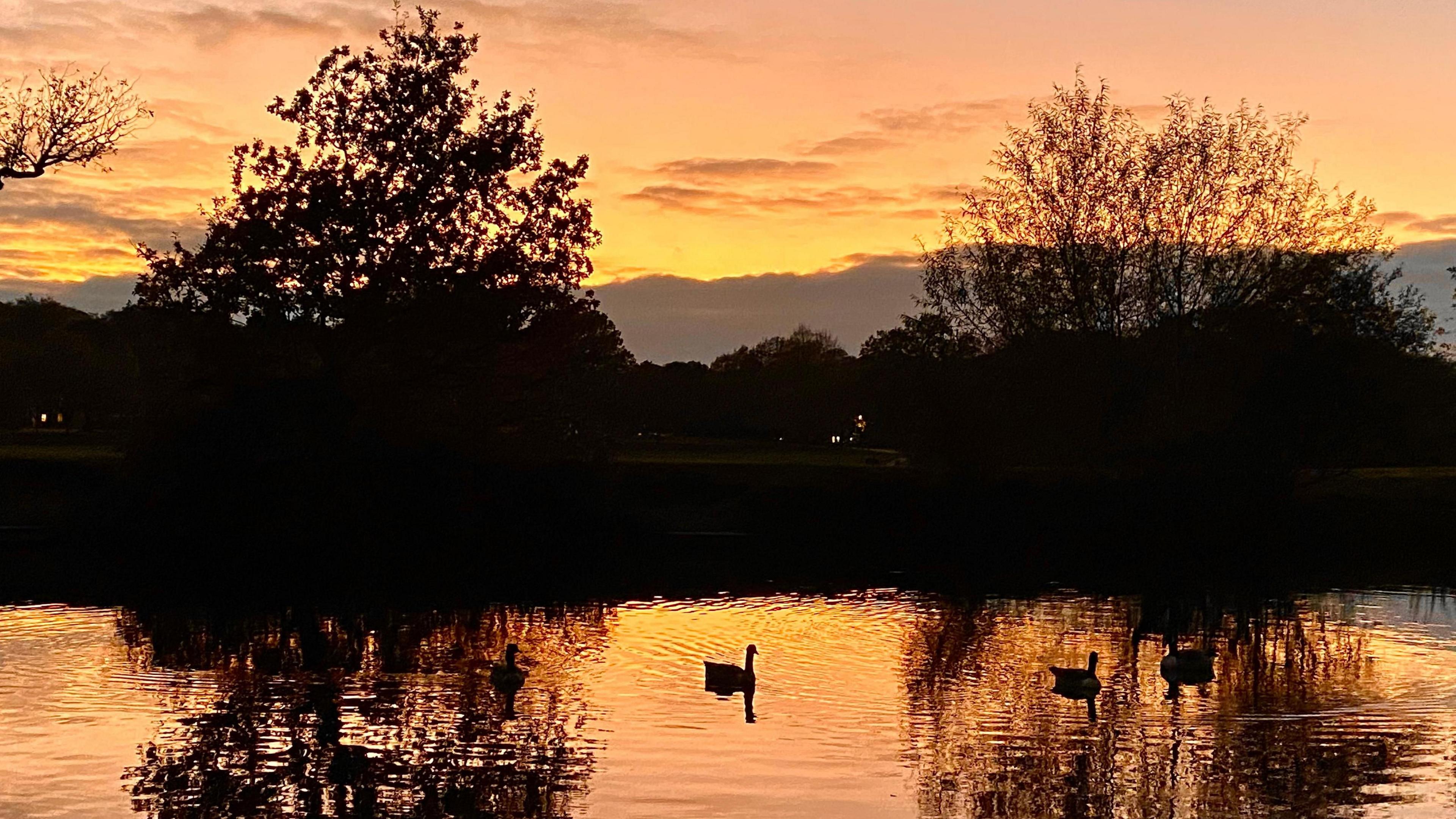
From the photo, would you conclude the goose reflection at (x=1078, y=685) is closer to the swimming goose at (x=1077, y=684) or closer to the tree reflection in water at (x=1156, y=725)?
the swimming goose at (x=1077, y=684)

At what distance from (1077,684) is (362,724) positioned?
467 inches

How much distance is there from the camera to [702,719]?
960 inches

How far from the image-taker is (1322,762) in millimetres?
21391

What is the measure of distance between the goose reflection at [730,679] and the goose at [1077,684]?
531cm

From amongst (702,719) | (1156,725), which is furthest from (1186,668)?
(702,719)

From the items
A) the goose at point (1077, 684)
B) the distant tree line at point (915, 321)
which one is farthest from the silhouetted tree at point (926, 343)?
the goose at point (1077, 684)

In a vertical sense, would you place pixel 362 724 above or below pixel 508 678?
below

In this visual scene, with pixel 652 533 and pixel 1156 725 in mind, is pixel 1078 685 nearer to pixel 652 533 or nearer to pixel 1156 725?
pixel 1156 725

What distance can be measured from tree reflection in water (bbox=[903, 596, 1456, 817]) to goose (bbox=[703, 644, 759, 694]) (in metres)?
2.82

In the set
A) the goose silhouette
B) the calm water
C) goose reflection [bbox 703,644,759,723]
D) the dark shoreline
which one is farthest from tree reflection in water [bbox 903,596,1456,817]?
the dark shoreline

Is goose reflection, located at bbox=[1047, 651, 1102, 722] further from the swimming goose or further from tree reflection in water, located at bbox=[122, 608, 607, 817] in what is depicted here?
tree reflection in water, located at bbox=[122, 608, 607, 817]

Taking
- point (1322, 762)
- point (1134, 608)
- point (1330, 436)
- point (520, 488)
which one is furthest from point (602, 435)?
point (1322, 762)

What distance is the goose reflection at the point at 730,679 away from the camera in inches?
1051

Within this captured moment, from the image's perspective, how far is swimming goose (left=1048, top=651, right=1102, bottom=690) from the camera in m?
26.4
